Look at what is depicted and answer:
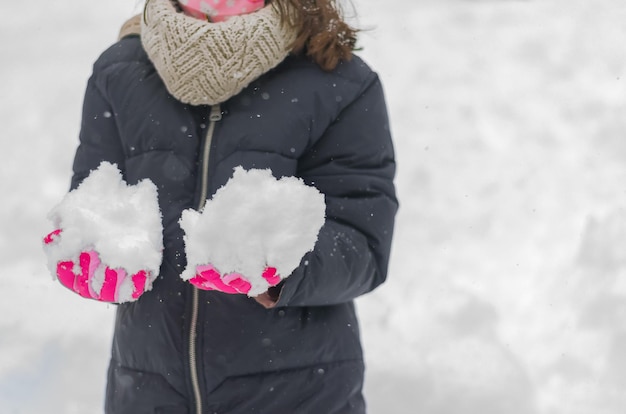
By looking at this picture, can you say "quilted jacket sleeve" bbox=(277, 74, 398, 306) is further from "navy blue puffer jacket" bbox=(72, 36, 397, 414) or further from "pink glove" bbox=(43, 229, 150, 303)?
"pink glove" bbox=(43, 229, 150, 303)

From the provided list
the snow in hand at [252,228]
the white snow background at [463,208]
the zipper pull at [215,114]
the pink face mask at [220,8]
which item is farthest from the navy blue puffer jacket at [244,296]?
the white snow background at [463,208]

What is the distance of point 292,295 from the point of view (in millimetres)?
1416

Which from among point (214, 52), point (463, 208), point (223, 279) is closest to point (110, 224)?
point (223, 279)

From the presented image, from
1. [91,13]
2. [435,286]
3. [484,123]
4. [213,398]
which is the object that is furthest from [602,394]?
[91,13]

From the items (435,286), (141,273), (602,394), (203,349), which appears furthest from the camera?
(435,286)

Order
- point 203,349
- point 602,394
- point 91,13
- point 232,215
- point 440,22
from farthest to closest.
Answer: point 91,13 → point 440,22 → point 602,394 → point 203,349 → point 232,215

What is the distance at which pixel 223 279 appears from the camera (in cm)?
117

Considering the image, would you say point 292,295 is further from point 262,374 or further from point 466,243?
point 466,243

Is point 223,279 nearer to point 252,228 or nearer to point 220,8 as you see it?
point 252,228

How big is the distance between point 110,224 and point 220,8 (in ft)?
1.71

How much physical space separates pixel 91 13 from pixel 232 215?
11.7ft

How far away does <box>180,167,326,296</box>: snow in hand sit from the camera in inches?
45.9

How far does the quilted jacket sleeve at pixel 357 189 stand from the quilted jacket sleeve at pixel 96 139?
39 centimetres

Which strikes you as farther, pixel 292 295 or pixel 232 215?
pixel 292 295
